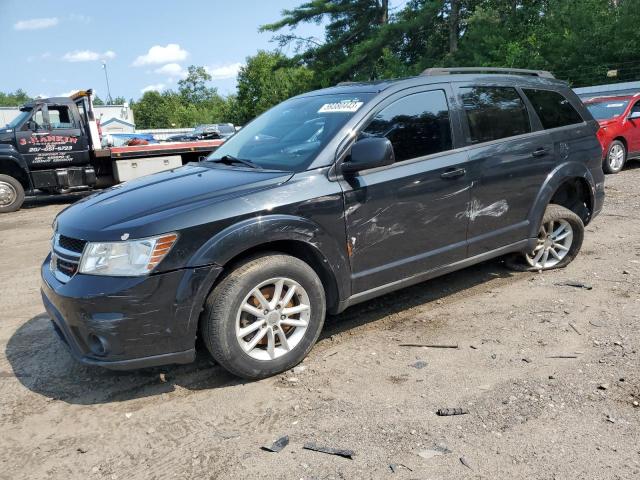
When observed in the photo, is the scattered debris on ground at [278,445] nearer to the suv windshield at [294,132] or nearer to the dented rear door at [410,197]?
the dented rear door at [410,197]

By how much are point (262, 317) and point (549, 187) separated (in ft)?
9.63

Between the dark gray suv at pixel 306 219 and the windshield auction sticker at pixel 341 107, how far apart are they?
0.01m

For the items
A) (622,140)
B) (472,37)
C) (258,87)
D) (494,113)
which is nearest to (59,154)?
(494,113)

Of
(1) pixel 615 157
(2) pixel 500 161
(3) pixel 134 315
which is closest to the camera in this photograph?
(3) pixel 134 315

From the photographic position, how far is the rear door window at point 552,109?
15.5 feet

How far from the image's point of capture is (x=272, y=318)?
10.6 feet

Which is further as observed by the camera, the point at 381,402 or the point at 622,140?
the point at 622,140

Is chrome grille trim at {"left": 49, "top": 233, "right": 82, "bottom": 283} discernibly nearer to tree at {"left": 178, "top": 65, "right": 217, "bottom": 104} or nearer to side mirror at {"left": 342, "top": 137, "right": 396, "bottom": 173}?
side mirror at {"left": 342, "top": 137, "right": 396, "bottom": 173}

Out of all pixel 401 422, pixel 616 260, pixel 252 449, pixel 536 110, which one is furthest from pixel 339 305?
pixel 616 260

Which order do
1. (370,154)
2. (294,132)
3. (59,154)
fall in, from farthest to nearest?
(59,154) < (294,132) < (370,154)

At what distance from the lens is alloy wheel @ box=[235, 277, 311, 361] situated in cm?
315

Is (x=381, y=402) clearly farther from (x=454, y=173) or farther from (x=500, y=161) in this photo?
(x=500, y=161)

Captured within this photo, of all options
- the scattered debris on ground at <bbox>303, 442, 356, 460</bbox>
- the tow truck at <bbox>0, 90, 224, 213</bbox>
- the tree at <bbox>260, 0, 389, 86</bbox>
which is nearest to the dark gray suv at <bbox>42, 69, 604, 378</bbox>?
the scattered debris on ground at <bbox>303, 442, 356, 460</bbox>

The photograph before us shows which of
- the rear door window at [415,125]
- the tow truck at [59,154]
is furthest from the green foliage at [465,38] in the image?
the rear door window at [415,125]
